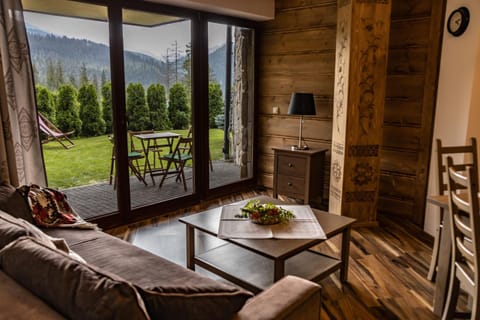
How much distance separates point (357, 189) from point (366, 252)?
795 millimetres

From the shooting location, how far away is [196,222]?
264 cm

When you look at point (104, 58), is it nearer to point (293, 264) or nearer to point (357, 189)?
point (293, 264)

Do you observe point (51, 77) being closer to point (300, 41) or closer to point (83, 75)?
point (83, 75)

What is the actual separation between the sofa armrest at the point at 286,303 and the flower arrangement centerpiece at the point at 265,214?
1075 mm

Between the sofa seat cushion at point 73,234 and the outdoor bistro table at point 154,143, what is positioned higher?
the outdoor bistro table at point 154,143

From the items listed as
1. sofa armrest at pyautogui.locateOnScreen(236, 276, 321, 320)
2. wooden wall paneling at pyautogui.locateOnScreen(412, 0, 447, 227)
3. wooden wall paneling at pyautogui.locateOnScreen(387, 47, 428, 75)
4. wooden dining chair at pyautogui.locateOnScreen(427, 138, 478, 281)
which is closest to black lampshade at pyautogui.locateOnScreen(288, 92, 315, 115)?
wooden wall paneling at pyautogui.locateOnScreen(387, 47, 428, 75)

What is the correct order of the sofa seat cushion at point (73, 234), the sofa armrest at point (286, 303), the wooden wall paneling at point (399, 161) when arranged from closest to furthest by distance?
the sofa armrest at point (286, 303)
the sofa seat cushion at point (73, 234)
the wooden wall paneling at point (399, 161)

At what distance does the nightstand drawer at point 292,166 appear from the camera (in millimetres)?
4414

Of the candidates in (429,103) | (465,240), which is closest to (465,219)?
(465,240)

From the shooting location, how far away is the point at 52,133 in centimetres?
339

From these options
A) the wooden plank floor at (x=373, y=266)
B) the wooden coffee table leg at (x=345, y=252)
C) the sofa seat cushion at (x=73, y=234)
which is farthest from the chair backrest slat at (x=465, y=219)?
the sofa seat cushion at (x=73, y=234)

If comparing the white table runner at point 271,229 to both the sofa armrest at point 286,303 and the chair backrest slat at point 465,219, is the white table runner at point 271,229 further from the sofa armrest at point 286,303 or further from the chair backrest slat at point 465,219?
the sofa armrest at point 286,303

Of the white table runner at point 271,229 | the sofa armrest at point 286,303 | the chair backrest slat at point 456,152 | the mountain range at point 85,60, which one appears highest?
the mountain range at point 85,60

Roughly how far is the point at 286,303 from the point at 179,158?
347 centimetres
